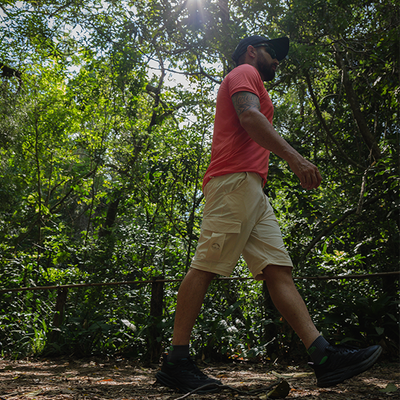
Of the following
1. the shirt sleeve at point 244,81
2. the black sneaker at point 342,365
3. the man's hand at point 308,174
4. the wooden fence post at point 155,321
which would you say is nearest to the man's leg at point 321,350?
the black sneaker at point 342,365

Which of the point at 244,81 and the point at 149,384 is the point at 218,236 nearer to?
the point at 244,81

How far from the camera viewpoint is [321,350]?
1630 millimetres

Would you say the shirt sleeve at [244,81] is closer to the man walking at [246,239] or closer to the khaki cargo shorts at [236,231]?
the man walking at [246,239]

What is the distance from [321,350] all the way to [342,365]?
0.11 metres

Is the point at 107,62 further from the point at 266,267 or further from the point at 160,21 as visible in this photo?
the point at 266,267

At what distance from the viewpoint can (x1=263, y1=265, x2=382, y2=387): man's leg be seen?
1.58m

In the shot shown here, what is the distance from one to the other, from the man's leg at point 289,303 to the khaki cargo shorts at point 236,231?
0.17ft

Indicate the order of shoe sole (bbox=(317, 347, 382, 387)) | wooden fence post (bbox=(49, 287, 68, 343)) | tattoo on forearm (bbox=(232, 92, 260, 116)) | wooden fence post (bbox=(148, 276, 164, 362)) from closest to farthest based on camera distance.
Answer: shoe sole (bbox=(317, 347, 382, 387))
tattoo on forearm (bbox=(232, 92, 260, 116))
wooden fence post (bbox=(148, 276, 164, 362))
wooden fence post (bbox=(49, 287, 68, 343))

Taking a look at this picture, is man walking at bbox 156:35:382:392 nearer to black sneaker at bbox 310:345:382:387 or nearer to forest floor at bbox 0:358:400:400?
black sneaker at bbox 310:345:382:387

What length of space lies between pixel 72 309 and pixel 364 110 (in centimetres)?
546

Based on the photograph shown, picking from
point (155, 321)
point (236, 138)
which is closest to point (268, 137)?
point (236, 138)

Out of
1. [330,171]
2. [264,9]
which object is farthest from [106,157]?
[330,171]

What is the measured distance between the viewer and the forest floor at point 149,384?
163 centimetres

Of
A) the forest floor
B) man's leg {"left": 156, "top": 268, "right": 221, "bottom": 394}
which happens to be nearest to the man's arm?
man's leg {"left": 156, "top": 268, "right": 221, "bottom": 394}
